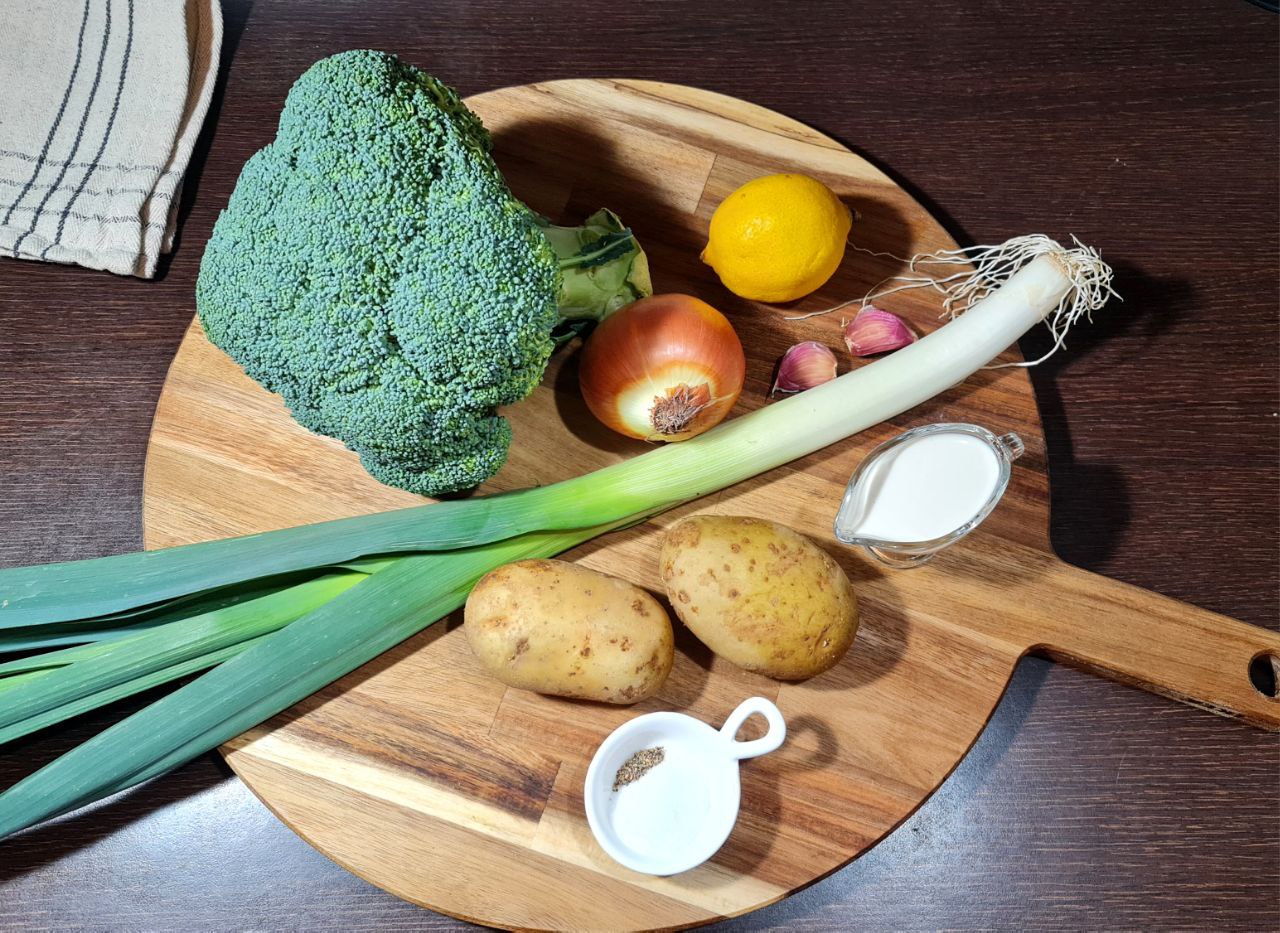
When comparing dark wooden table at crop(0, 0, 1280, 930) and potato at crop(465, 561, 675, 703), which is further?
dark wooden table at crop(0, 0, 1280, 930)

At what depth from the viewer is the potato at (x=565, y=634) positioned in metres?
1.03

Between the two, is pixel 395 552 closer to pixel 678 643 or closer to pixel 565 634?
pixel 565 634

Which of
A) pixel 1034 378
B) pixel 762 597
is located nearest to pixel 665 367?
pixel 762 597

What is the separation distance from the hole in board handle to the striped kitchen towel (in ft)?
5.14

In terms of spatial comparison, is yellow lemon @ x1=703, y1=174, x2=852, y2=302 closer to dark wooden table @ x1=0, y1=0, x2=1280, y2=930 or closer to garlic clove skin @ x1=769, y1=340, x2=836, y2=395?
garlic clove skin @ x1=769, y1=340, x2=836, y2=395

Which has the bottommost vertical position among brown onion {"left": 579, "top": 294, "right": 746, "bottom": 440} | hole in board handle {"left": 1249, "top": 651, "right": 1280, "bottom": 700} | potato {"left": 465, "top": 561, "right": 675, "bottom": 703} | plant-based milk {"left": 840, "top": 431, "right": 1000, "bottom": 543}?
hole in board handle {"left": 1249, "top": 651, "right": 1280, "bottom": 700}

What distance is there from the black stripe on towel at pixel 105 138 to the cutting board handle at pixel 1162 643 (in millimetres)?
1404

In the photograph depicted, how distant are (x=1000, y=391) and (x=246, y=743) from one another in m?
1.03

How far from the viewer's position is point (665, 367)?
109 cm

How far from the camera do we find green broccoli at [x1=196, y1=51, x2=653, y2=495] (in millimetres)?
937

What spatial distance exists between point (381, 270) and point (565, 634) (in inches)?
16.8

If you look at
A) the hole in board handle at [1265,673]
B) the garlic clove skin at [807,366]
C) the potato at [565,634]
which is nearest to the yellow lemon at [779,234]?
the garlic clove skin at [807,366]

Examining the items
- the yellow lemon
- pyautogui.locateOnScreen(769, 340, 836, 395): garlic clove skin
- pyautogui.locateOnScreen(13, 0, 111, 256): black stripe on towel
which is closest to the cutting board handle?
pyautogui.locateOnScreen(769, 340, 836, 395): garlic clove skin

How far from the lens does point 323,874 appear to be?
122 centimetres
